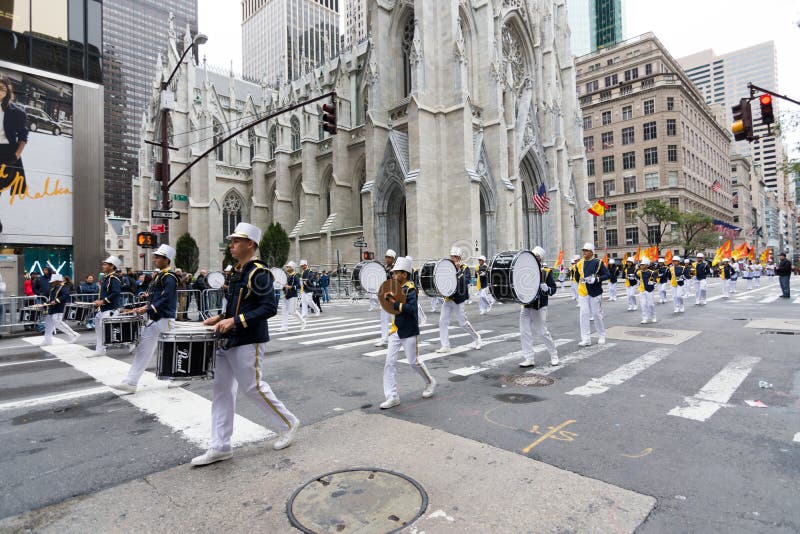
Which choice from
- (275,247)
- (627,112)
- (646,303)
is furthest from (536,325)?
(627,112)

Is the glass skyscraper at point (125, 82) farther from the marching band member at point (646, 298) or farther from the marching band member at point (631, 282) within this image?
the marching band member at point (646, 298)

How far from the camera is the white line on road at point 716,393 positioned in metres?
5.02

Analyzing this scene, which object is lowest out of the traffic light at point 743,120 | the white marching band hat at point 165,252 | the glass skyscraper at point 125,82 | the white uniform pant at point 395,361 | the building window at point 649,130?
the white uniform pant at point 395,361

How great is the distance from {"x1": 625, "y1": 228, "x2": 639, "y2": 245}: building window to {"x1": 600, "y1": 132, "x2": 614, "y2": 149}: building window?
12.9 m

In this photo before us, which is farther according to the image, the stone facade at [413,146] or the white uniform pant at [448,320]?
the stone facade at [413,146]

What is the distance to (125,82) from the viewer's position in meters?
102

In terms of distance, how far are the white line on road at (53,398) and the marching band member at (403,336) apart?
4273 mm

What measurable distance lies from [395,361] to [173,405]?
295 centimetres

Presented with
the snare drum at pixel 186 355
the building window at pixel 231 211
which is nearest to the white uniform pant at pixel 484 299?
the snare drum at pixel 186 355

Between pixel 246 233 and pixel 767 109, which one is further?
pixel 767 109

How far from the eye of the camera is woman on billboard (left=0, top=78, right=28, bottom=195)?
16734mm

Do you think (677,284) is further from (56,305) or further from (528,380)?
(56,305)

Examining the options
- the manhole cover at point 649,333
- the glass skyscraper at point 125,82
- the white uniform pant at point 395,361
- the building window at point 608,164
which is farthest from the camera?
the glass skyscraper at point 125,82

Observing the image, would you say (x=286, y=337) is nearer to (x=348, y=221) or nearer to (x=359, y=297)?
(x=359, y=297)
